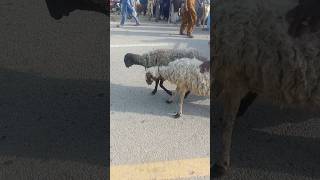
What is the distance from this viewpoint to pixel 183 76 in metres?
3.34

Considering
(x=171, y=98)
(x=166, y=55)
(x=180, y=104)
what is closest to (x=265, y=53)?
(x=166, y=55)

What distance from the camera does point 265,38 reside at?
2.76 meters

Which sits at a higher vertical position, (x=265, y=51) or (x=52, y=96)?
(x=265, y=51)

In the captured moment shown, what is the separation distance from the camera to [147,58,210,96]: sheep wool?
3242mm

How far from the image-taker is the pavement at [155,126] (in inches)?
115

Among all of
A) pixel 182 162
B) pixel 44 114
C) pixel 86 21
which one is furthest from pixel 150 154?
pixel 86 21

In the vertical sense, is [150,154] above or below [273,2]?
below

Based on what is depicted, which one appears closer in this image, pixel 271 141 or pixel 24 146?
pixel 24 146

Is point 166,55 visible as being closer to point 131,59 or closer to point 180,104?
point 131,59

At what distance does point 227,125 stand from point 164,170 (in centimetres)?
60

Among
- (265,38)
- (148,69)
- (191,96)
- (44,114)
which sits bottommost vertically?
(44,114)

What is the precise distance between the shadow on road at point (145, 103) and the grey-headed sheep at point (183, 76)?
78mm

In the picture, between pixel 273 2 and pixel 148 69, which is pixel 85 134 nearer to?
Result: pixel 148 69

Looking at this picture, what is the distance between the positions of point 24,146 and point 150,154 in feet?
4.12
